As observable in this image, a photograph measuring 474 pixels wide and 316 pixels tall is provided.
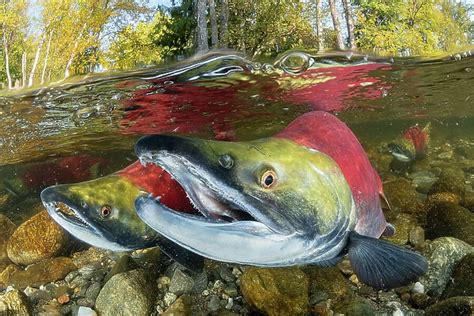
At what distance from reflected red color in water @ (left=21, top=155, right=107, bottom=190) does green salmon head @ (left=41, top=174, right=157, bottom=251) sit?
16679mm

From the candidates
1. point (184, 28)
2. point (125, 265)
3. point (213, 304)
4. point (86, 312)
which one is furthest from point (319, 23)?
point (86, 312)

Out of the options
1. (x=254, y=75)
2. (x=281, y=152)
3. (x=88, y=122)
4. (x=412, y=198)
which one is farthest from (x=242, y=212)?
(x=88, y=122)

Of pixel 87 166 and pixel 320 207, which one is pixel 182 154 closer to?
pixel 320 207

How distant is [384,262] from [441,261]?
15.0 feet

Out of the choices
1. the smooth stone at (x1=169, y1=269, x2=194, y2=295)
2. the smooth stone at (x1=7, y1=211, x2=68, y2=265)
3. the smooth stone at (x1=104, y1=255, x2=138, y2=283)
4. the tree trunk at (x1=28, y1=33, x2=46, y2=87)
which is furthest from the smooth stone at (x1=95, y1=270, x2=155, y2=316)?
the tree trunk at (x1=28, y1=33, x2=46, y2=87)

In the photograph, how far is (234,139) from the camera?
937cm

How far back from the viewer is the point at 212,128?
48.9ft

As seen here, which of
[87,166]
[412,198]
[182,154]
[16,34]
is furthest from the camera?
[87,166]

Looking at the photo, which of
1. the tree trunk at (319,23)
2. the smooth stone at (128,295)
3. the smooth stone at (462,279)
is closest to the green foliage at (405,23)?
A: the tree trunk at (319,23)

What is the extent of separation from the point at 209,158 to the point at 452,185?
870 cm

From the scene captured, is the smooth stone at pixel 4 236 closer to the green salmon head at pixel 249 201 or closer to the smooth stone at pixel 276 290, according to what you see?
the smooth stone at pixel 276 290

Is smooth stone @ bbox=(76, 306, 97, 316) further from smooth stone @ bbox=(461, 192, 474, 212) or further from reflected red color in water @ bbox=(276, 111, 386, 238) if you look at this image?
smooth stone @ bbox=(461, 192, 474, 212)

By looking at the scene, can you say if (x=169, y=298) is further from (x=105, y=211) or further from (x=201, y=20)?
(x=201, y=20)

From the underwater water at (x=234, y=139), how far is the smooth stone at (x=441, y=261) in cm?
2
